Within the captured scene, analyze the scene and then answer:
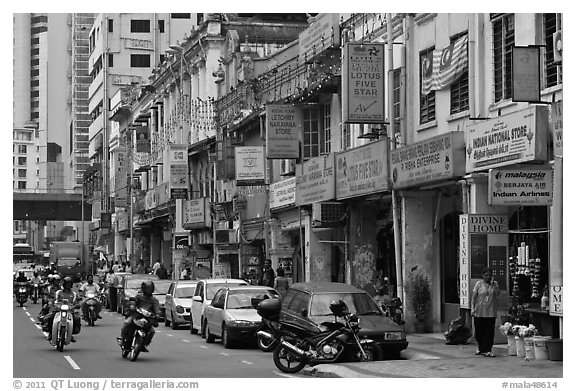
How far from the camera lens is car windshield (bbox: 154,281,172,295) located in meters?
40.5

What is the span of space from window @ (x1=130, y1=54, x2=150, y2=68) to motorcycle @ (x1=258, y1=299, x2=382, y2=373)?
79.0 meters

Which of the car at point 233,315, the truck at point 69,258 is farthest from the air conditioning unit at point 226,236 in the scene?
the truck at point 69,258

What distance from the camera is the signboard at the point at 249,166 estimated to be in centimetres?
4312

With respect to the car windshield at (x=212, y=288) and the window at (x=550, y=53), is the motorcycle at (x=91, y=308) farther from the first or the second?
the window at (x=550, y=53)

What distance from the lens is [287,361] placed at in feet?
67.9

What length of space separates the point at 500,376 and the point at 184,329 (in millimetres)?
17249

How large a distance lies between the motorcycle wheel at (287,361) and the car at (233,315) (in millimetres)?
5511

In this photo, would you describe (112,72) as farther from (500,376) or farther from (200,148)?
(500,376)

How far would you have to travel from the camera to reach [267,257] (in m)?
44.8

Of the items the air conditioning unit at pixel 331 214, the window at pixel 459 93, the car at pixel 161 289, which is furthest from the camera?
the car at pixel 161 289

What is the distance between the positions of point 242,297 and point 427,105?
662 centimetres

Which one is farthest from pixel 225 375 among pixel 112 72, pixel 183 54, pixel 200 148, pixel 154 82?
pixel 112 72

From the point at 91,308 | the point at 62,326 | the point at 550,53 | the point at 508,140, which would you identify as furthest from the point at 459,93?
the point at 91,308

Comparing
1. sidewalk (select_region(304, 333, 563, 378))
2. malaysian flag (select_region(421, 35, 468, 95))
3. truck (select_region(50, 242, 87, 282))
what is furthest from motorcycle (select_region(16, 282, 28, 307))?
truck (select_region(50, 242, 87, 282))
